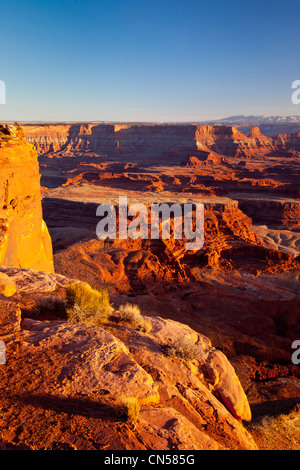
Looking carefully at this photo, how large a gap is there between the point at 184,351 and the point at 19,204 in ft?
23.8

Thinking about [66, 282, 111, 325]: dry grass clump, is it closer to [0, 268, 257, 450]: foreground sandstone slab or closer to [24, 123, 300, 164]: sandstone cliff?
[0, 268, 257, 450]: foreground sandstone slab

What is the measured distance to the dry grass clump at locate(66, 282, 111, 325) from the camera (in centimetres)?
548

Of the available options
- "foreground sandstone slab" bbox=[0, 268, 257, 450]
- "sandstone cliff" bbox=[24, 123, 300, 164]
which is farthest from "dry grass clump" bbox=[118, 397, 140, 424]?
"sandstone cliff" bbox=[24, 123, 300, 164]

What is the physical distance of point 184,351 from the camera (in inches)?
202

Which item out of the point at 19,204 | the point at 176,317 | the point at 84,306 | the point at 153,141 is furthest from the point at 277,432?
the point at 153,141

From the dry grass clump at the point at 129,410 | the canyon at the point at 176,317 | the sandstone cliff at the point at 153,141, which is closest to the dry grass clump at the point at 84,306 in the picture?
the canyon at the point at 176,317

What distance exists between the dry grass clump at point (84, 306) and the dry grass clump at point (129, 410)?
88.7 inches

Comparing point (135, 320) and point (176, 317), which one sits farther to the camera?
point (176, 317)

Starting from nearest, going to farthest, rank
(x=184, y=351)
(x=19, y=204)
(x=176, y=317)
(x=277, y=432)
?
(x=184, y=351) < (x=277, y=432) < (x=19, y=204) < (x=176, y=317)

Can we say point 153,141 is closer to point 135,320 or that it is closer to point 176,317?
point 176,317

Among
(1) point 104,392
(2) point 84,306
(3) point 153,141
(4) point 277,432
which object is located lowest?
(4) point 277,432

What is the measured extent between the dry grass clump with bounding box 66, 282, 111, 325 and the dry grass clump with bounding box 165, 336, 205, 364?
56.9 inches

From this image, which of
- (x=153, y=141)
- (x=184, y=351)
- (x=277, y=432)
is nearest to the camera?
(x=184, y=351)
